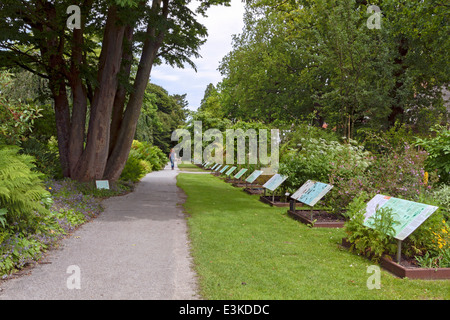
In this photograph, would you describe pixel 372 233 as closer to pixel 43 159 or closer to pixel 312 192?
pixel 312 192

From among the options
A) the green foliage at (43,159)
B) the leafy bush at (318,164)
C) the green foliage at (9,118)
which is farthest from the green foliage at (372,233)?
the green foliage at (43,159)

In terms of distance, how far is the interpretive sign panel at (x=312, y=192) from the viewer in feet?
26.5

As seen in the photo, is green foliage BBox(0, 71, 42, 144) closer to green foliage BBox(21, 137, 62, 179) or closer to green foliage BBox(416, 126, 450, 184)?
green foliage BBox(21, 137, 62, 179)

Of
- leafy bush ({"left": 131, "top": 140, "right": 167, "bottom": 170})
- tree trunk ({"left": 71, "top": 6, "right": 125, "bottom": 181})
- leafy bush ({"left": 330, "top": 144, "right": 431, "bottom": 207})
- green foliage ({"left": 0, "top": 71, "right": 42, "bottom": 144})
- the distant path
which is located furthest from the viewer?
leafy bush ({"left": 131, "top": 140, "right": 167, "bottom": 170})

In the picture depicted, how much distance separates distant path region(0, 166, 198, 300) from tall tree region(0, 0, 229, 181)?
4638 millimetres

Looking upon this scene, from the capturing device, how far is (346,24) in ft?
54.7

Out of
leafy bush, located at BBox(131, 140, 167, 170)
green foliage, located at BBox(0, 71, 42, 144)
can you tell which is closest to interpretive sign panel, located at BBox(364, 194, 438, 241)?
green foliage, located at BBox(0, 71, 42, 144)

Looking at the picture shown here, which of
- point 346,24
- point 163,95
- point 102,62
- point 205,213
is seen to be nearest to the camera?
point 205,213

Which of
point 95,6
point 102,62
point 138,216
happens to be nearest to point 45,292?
point 138,216

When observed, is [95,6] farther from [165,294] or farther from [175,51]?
[165,294]

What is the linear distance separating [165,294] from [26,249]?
7.45 feet

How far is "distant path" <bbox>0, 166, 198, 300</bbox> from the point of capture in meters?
4.02

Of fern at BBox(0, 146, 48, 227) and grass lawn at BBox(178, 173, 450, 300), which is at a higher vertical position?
fern at BBox(0, 146, 48, 227)

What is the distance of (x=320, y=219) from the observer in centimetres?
879
